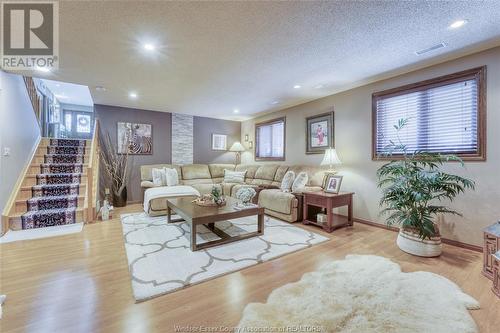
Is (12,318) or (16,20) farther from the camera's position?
(16,20)

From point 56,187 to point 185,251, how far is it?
313 cm

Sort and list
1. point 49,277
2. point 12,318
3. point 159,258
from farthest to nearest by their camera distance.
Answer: point 159,258 → point 49,277 → point 12,318

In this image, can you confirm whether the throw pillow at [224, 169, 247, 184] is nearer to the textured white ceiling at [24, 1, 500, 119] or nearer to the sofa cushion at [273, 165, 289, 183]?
the sofa cushion at [273, 165, 289, 183]

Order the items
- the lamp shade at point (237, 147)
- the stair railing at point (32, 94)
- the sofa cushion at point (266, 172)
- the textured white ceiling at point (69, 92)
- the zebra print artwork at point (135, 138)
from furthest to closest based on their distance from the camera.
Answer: the lamp shade at point (237, 147)
the textured white ceiling at point (69, 92)
the zebra print artwork at point (135, 138)
the sofa cushion at point (266, 172)
the stair railing at point (32, 94)

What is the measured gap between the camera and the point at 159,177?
465 centimetres

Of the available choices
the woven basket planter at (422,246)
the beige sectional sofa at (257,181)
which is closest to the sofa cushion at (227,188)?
the beige sectional sofa at (257,181)

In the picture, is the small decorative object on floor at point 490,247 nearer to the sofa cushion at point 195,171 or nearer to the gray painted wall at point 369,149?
the gray painted wall at point 369,149

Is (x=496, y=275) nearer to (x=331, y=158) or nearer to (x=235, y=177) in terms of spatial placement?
(x=331, y=158)

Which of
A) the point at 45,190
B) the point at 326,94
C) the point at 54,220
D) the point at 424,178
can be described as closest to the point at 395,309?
the point at 424,178

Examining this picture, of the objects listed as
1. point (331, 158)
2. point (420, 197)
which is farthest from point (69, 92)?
point (420, 197)

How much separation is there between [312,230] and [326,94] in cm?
267

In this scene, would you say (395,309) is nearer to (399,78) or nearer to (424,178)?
(424,178)

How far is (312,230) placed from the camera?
3.33 metres

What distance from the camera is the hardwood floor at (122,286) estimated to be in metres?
1.42
